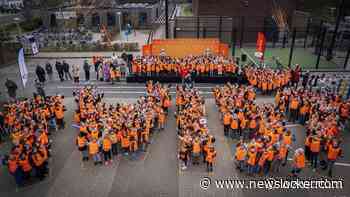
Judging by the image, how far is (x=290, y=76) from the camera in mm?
17672

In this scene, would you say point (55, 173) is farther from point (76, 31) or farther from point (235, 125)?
point (76, 31)

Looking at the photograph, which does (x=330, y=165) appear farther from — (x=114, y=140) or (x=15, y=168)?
(x=15, y=168)

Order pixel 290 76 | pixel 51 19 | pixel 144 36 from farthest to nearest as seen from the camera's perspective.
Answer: pixel 51 19 → pixel 144 36 → pixel 290 76

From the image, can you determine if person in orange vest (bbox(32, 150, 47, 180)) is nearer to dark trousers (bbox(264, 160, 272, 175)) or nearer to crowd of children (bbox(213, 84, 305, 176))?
crowd of children (bbox(213, 84, 305, 176))

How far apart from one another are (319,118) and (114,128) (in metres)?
8.98

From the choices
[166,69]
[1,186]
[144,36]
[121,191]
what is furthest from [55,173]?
[144,36]

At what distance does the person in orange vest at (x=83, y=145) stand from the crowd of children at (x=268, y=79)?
1085cm

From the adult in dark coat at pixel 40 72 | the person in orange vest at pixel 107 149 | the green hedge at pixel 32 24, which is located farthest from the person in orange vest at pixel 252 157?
the green hedge at pixel 32 24

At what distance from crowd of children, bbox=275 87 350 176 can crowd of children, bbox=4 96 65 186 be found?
34.0 feet

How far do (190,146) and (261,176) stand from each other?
2971mm

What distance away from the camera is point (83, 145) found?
436 inches

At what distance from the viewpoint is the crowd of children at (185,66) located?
1908cm

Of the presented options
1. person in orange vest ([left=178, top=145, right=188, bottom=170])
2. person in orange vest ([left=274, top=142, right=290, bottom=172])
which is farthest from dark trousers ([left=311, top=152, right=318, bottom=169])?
person in orange vest ([left=178, top=145, right=188, bottom=170])

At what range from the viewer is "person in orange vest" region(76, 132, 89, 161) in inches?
431
